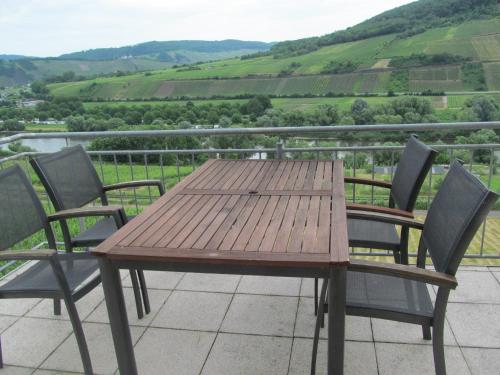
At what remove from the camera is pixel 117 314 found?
1708mm

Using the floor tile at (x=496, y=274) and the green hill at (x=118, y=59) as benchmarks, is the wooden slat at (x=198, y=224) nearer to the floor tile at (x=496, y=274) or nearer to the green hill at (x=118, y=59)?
the floor tile at (x=496, y=274)

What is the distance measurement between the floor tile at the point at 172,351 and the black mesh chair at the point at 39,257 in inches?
11.9

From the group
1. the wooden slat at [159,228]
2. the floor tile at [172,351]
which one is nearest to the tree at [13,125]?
the floor tile at [172,351]

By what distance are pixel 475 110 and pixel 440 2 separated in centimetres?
2405

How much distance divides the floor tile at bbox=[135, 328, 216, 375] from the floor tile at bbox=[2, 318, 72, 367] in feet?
1.74

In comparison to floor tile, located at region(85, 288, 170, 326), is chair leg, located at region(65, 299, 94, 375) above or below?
above

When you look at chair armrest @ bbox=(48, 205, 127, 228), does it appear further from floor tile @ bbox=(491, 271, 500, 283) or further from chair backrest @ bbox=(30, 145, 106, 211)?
floor tile @ bbox=(491, 271, 500, 283)

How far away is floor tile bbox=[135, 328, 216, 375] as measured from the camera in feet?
6.77

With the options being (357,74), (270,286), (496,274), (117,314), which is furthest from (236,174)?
(357,74)

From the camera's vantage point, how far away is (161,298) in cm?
275

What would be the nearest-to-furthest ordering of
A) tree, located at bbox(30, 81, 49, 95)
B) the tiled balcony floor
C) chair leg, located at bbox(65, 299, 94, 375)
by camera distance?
chair leg, located at bbox(65, 299, 94, 375)
the tiled balcony floor
tree, located at bbox(30, 81, 49, 95)

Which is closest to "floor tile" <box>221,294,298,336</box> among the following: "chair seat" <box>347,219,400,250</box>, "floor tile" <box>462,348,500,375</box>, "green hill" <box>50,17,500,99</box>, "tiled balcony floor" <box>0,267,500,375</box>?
"tiled balcony floor" <box>0,267,500,375</box>

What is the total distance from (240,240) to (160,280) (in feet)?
5.22

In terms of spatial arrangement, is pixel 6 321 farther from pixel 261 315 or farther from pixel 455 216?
pixel 455 216
